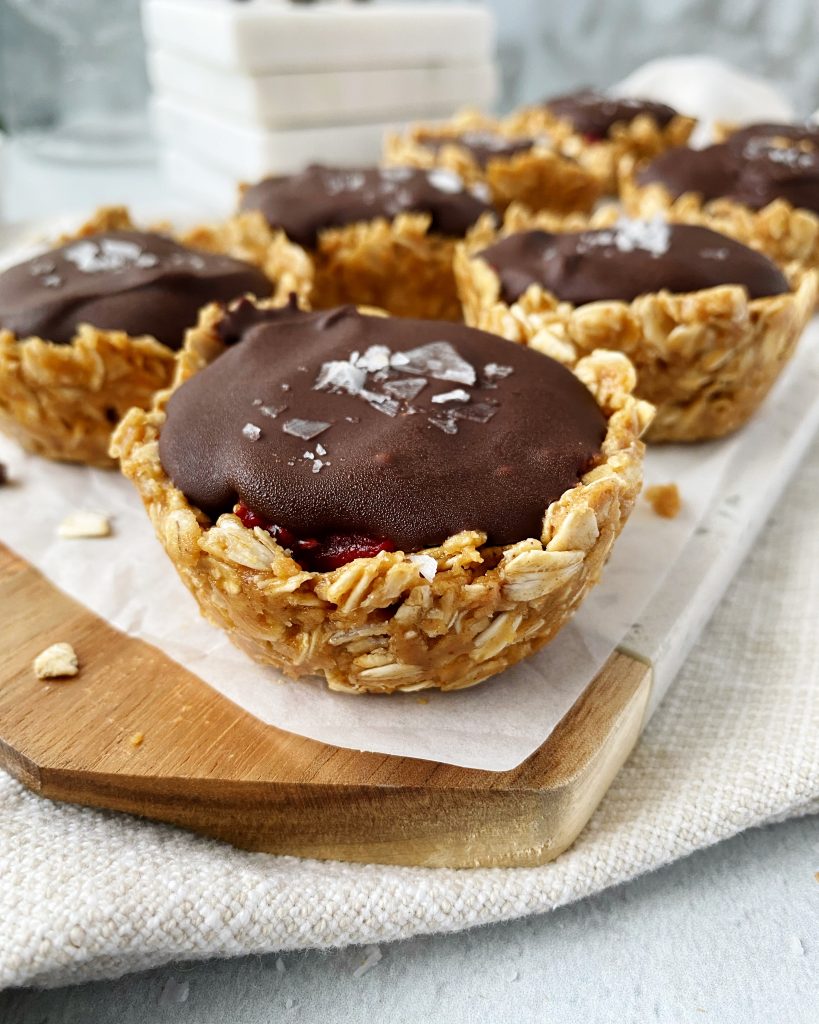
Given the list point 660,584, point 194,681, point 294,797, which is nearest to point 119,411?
point 194,681

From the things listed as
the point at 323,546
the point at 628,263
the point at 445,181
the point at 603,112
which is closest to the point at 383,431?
the point at 323,546

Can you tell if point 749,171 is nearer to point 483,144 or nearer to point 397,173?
point 483,144

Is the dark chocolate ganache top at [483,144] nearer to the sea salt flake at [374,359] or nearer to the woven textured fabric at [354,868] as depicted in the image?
the sea salt flake at [374,359]

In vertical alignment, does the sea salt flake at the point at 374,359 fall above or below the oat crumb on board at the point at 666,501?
above

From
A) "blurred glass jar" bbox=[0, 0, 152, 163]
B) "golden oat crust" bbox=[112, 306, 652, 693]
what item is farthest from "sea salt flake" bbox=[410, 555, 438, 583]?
"blurred glass jar" bbox=[0, 0, 152, 163]

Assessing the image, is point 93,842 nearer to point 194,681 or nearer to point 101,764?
point 101,764

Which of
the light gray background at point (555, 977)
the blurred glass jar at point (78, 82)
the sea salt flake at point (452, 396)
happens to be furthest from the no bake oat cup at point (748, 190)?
the blurred glass jar at point (78, 82)
